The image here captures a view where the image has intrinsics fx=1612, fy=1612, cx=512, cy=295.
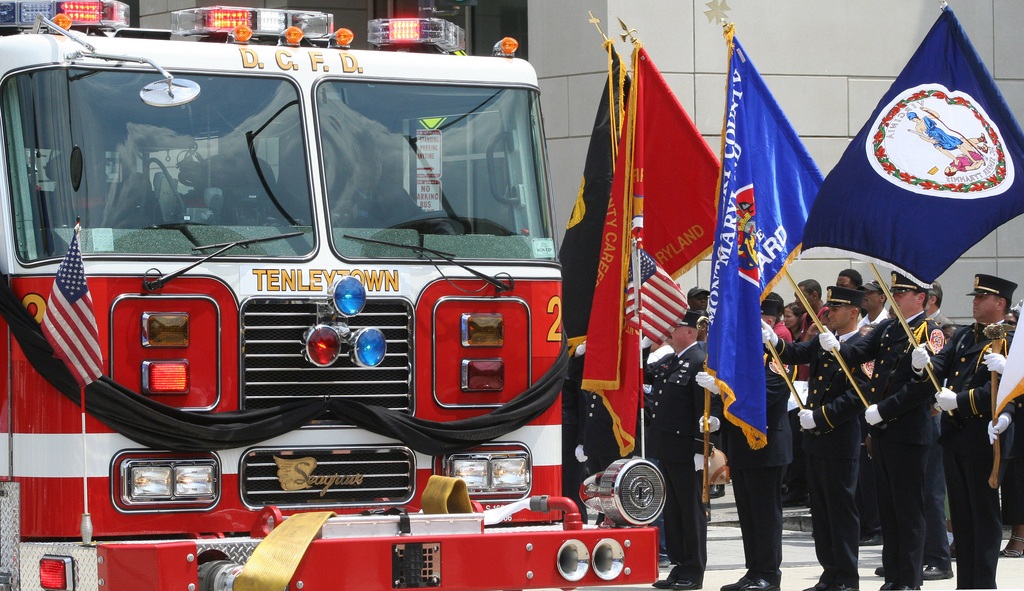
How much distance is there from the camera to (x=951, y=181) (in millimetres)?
9234

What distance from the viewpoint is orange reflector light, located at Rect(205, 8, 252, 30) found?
805cm

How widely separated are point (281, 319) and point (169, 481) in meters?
0.90

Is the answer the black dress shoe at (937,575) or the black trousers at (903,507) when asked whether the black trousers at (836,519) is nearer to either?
the black trousers at (903,507)

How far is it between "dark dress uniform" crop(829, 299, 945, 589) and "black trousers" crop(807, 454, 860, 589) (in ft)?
0.69

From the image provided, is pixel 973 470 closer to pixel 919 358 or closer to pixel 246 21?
pixel 919 358

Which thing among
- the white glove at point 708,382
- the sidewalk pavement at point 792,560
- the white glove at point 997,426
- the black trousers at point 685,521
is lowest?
the sidewalk pavement at point 792,560

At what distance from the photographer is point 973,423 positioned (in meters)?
10.4

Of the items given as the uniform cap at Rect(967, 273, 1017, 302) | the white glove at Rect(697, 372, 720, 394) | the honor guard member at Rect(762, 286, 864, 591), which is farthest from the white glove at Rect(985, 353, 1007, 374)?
the white glove at Rect(697, 372, 720, 394)

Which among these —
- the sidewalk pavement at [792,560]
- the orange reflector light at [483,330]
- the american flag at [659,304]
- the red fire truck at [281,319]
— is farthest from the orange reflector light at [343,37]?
the sidewalk pavement at [792,560]

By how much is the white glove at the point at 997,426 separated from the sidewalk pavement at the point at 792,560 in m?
1.33

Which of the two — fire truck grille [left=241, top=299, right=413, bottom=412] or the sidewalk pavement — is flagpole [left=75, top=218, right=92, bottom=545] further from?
the sidewalk pavement

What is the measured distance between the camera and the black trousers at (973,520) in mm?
10148

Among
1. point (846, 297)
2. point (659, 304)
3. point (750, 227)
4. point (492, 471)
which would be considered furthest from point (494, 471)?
point (846, 297)

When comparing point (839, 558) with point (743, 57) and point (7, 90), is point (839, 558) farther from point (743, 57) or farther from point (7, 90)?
point (7, 90)
